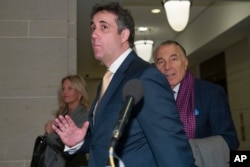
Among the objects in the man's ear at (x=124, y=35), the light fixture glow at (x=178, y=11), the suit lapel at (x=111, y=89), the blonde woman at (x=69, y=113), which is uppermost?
the light fixture glow at (x=178, y=11)

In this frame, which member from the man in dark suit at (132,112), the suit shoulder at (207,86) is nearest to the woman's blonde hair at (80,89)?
the suit shoulder at (207,86)

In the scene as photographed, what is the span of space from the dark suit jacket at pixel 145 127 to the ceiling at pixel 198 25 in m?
2.80

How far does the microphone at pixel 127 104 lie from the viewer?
28.5 inches

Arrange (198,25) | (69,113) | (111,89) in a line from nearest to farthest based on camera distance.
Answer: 1. (111,89)
2. (69,113)
3. (198,25)

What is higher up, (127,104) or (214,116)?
(127,104)

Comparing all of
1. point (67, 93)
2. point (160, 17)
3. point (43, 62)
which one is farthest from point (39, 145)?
point (160, 17)

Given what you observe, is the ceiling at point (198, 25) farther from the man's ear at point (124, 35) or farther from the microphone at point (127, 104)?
the microphone at point (127, 104)

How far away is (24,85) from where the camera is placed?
119 inches

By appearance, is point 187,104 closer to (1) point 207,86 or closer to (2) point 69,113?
(1) point 207,86

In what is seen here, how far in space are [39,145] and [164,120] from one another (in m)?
1.41

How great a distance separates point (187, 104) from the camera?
5.70 ft

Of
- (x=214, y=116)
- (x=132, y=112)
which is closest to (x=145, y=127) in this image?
(x=132, y=112)

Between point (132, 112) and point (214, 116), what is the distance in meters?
0.69

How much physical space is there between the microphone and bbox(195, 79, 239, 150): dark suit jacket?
0.91 metres
